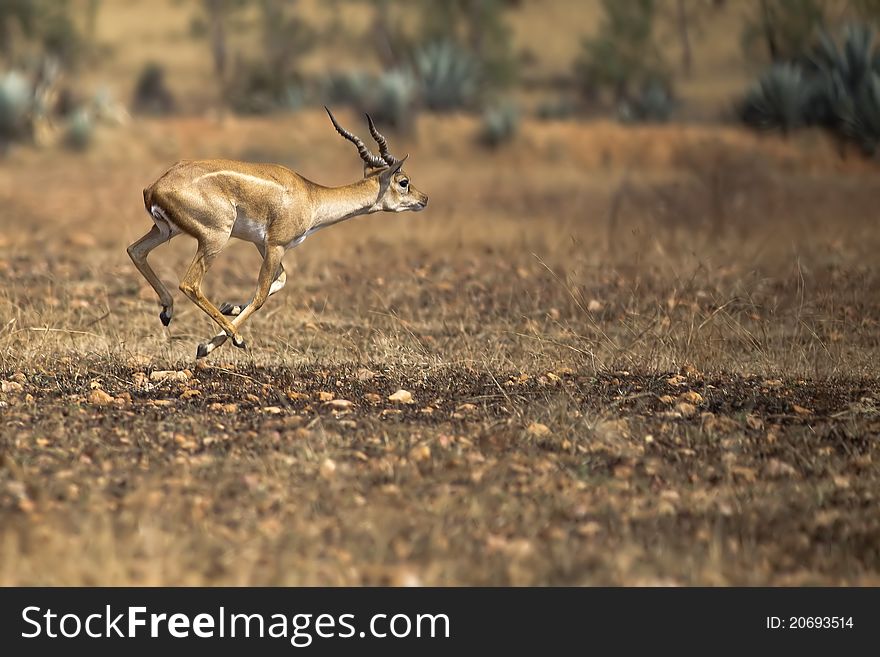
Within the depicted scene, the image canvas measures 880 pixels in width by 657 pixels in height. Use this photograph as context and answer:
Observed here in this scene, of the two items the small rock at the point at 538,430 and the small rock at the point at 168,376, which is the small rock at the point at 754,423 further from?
the small rock at the point at 168,376

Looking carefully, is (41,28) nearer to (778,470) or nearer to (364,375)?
(364,375)

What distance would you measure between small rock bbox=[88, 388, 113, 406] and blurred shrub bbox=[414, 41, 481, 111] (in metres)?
22.5

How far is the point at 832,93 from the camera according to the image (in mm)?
23641

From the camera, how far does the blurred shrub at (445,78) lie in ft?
96.9

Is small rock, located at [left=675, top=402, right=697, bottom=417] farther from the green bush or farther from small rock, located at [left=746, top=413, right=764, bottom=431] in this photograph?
the green bush

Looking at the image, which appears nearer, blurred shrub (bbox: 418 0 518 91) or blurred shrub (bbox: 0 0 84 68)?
blurred shrub (bbox: 0 0 84 68)

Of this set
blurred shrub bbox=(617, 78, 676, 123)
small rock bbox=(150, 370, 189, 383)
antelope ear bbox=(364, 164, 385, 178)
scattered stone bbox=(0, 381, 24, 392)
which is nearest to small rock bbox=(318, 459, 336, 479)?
small rock bbox=(150, 370, 189, 383)

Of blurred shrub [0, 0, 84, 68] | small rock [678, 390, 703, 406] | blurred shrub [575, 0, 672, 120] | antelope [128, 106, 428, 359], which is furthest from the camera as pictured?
blurred shrub [575, 0, 672, 120]

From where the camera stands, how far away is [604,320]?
1136 cm

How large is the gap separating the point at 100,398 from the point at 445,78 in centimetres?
2268

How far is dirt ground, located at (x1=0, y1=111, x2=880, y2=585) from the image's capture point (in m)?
5.56

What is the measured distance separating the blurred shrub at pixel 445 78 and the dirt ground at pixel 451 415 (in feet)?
43.9

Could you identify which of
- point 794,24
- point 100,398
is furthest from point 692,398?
point 794,24
